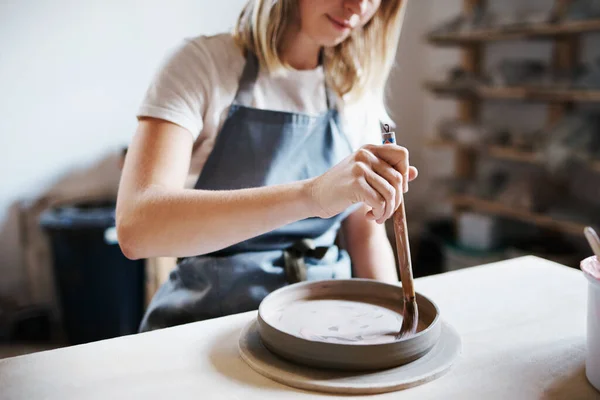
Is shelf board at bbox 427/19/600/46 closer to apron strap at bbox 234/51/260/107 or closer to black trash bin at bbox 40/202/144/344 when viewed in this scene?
apron strap at bbox 234/51/260/107

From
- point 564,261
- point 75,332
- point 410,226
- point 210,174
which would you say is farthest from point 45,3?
point 564,261

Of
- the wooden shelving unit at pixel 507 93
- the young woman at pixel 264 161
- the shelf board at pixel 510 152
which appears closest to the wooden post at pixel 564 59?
the wooden shelving unit at pixel 507 93

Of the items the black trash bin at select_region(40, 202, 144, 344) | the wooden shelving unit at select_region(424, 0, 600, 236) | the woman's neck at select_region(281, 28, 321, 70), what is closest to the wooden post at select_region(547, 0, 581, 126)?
the wooden shelving unit at select_region(424, 0, 600, 236)

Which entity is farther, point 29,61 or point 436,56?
point 436,56

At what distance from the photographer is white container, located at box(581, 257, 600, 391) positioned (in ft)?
2.61

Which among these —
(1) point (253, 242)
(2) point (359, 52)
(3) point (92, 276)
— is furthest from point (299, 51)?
(3) point (92, 276)

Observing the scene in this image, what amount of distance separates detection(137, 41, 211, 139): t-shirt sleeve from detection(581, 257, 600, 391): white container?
774 millimetres

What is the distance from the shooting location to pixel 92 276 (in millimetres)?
2766

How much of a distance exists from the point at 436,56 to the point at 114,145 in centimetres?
211

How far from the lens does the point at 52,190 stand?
10.1ft

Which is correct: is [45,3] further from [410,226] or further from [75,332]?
[410,226]

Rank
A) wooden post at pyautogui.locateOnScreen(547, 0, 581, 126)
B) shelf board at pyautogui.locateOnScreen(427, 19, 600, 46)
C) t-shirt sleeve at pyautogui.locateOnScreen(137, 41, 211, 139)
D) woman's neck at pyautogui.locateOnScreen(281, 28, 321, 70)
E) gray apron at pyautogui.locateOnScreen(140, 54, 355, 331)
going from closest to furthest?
1. t-shirt sleeve at pyautogui.locateOnScreen(137, 41, 211, 139)
2. gray apron at pyautogui.locateOnScreen(140, 54, 355, 331)
3. woman's neck at pyautogui.locateOnScreen(281, 28, 321, 70)
4. shelf board at pyautogui.locateOnScreen(427, 19, 600, 46)
5. wooden post at pyautogui.locateOnScreen(547, 0, 581, 126)

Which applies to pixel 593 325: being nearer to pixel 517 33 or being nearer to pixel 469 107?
pixel 517 33

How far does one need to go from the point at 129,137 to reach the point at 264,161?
6.47 ft
